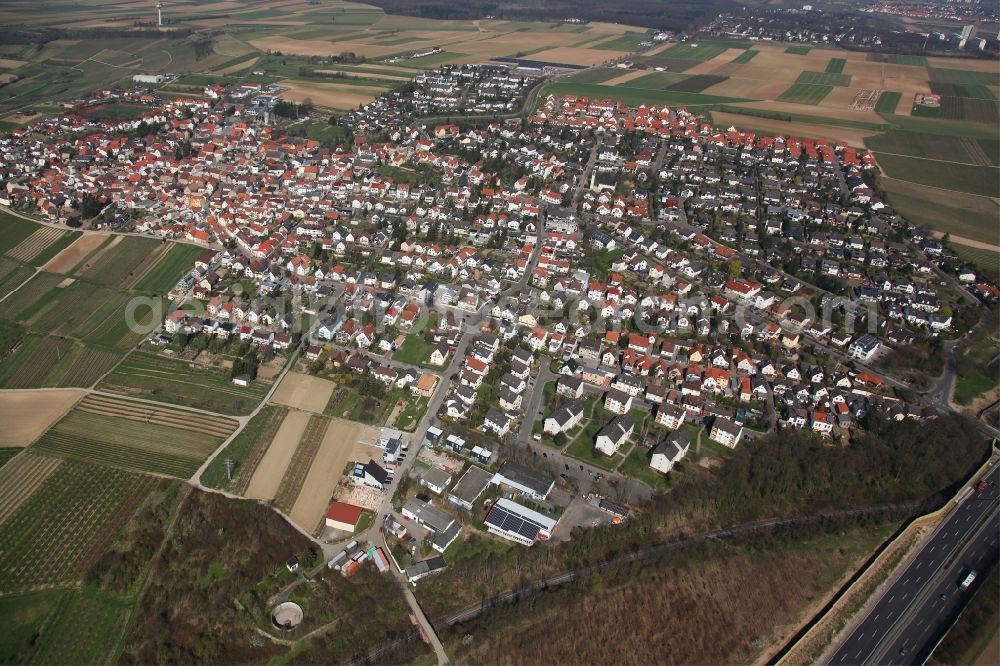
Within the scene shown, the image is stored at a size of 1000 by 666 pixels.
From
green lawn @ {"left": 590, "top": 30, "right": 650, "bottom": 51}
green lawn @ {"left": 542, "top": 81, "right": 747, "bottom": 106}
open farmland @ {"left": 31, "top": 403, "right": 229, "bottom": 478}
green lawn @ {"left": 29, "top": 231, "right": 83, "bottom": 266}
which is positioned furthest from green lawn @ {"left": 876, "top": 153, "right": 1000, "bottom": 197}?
green lawn @ {"left": 29, "top": 231, "right": 83, "bottom": 266}

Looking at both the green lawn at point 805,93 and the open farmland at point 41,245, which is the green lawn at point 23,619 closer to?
the open farmland at point 41,245

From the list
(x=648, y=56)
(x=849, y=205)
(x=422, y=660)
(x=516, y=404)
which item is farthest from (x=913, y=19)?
(x=422, y=660)

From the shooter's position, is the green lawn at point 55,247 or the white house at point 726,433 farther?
the green lawn at point 55,247

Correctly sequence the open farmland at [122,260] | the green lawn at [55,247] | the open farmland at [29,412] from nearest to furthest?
the open farmland at [29,412] < the open farmland at [122,260] < the green lawn at [55,247]

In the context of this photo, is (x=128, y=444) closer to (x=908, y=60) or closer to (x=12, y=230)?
(x=12, y=230)

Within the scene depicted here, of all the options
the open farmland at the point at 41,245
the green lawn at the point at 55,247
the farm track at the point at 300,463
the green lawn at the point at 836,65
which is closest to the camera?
the farm track at the point at 300,463

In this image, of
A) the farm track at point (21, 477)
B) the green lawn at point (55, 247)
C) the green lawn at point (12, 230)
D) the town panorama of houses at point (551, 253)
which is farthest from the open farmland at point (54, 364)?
the green lawn at point (12, 230)

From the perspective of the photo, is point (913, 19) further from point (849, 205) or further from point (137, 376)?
point (137, 376)

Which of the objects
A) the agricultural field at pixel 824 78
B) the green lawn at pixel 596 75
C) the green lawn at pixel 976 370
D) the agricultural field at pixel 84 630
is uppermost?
the agricultural field at pixel 824 78
